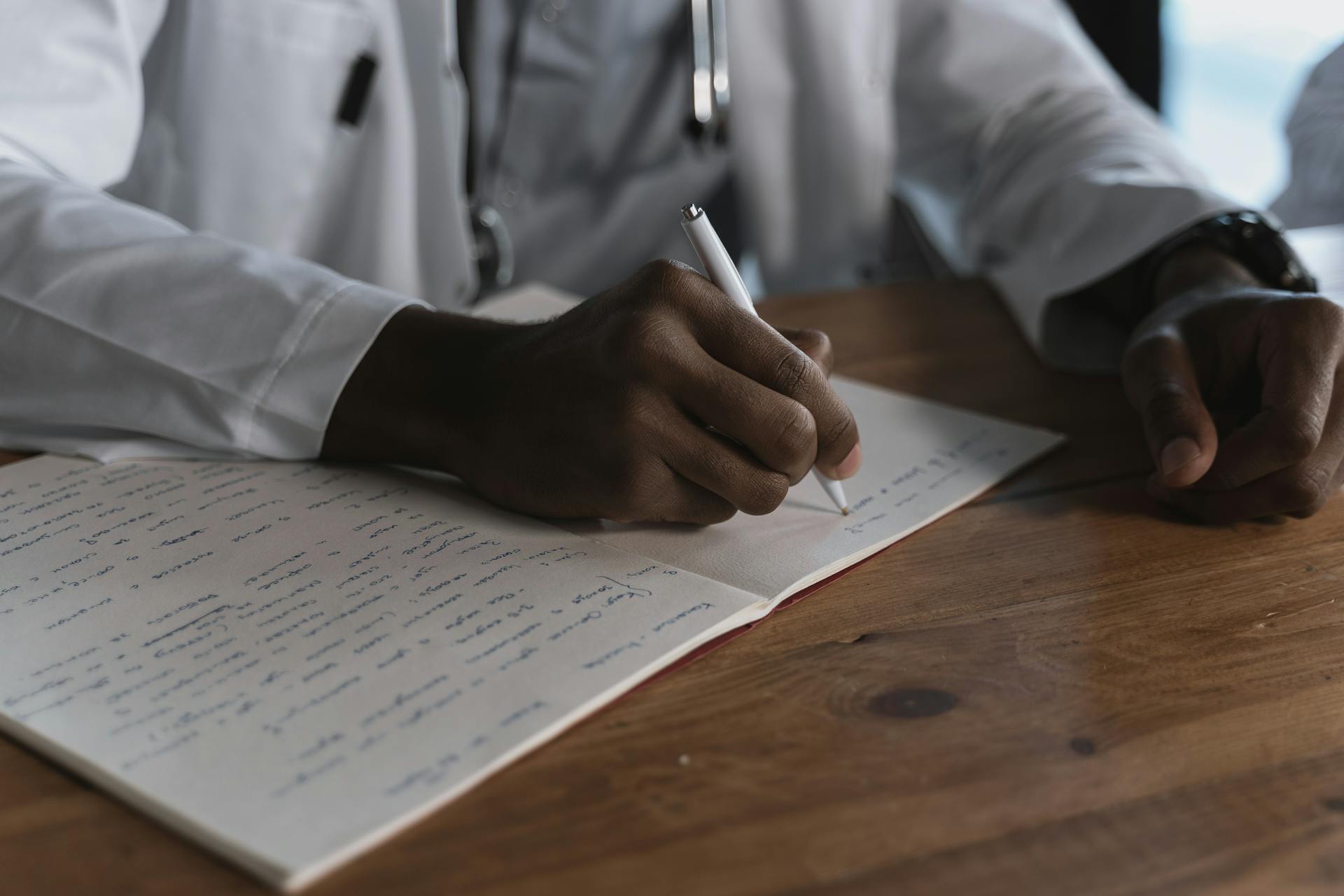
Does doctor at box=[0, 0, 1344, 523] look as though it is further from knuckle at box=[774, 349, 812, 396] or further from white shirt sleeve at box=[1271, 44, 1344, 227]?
white shirt sleeve at box=[1271, 44, 1344, 227]

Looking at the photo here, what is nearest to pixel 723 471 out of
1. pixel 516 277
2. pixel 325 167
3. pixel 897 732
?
pixel 897 732

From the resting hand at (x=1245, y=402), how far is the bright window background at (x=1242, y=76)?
2.99 m

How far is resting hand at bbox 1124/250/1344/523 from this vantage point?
558mm

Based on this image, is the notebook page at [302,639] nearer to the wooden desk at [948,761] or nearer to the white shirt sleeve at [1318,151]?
the wooden desk at [948,761]

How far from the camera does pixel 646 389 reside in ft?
1.67

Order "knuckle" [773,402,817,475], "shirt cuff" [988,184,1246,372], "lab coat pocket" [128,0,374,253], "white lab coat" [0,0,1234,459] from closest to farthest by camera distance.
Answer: "knuckle" [773,402,817,475] < "white lab coat" [0,0,1234,459] < "shirt cuff" [988,184,1246,372] < "lab coat pocket" [128,0,374,253]

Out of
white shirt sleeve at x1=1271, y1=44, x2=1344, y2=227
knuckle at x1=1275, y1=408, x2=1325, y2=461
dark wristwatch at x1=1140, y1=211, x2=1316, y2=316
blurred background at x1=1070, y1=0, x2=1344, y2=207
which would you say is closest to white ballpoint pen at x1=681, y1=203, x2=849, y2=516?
knuckle at x1=1275, y1=408, x2=1325, y2=461

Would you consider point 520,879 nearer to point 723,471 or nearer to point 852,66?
point 723,471

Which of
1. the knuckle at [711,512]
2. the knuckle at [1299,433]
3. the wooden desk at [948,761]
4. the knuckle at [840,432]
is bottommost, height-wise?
the wooden desk at [948,761]

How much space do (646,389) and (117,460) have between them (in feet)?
1.07

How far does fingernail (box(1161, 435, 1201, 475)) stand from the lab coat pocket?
2.44 ft

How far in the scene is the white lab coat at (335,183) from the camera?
616mm

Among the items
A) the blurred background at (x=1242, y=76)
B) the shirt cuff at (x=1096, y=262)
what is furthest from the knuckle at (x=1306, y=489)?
the blurred background at (x=1242, y=76)

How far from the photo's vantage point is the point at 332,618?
45 centimetres
